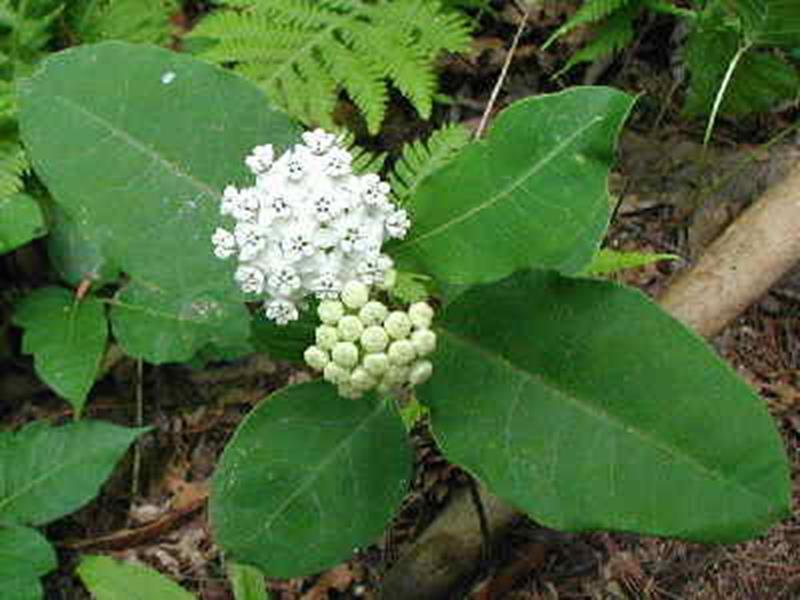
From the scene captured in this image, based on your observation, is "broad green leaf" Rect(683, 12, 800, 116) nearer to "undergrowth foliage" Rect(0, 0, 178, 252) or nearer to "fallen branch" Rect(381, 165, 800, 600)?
"fallen branch" Rect(381, 165, 800, 600)

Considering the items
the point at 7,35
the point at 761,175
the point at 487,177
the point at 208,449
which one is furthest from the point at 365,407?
the point at 7,35

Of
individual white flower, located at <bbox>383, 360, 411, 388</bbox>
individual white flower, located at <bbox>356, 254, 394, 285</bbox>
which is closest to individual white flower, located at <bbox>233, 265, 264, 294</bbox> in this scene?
individual white flower, located at <bbox>356, 254, 394, 285</bbox>

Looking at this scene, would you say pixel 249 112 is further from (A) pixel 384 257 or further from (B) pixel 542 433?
(B) pixel 542 433

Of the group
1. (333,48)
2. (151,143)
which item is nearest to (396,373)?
(151,143)

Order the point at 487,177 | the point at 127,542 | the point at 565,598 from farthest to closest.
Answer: the point at 127,542, the point at 565,598, the point at 487,177

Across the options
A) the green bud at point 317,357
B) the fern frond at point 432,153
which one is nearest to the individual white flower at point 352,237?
the green bud at point 317,357

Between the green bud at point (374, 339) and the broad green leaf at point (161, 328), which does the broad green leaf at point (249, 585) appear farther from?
the green bud at point (374, 339)
